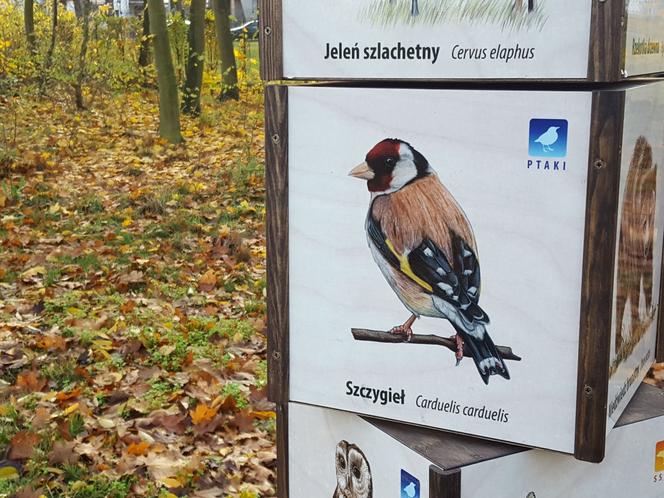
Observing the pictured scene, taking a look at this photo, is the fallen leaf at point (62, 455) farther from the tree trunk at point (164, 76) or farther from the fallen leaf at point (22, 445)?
the tree trunk at point (164, 76)

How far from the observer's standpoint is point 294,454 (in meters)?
2.46

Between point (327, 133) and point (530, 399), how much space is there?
2.53 ft

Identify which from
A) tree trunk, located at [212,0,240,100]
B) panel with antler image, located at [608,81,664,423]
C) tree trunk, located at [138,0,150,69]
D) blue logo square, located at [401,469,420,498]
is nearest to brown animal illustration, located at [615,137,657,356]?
panel with antler image, located at [608,81,664,423]

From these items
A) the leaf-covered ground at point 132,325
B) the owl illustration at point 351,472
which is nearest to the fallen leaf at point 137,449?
the leaf-covered ground at point 132,325

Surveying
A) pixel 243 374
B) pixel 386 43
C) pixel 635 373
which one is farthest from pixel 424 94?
pixel 243 374

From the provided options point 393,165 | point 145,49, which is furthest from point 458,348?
point 145,49

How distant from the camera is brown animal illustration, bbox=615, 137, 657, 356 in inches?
75.3

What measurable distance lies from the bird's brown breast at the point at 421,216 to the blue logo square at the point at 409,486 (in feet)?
1.79

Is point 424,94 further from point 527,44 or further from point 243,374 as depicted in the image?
point 243,374

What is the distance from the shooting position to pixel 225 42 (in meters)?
13.5

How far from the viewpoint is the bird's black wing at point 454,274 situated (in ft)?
6.19

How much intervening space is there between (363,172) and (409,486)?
76 cm

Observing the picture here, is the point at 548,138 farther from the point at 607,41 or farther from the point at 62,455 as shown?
the point at 62,455

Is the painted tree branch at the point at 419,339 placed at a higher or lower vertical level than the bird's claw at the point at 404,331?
lower
